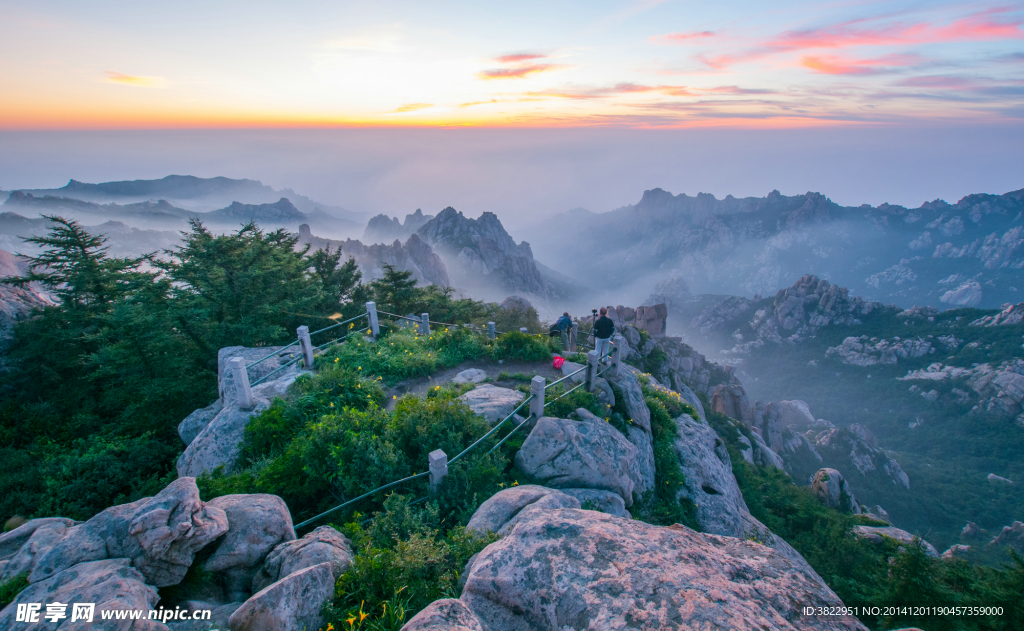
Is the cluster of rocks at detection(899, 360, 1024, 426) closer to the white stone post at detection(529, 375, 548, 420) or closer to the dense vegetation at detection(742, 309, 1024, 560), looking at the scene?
the dense vegetation at detection(742, 309, 1024, 560)

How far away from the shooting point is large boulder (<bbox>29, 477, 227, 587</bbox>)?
16.0 ft

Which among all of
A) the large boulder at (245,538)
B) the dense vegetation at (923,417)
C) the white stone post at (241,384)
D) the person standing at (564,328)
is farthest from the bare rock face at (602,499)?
the dense vegetation at (923,417)

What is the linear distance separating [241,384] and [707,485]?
1379 cm

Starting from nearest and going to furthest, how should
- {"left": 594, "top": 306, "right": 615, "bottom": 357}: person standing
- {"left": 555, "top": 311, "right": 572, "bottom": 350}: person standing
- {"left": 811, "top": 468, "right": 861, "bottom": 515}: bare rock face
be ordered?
1. {"left": 594, "top": 306, "right": 615, "bottom": 357}: person standing
2. {"left": 555, "top": 311, "right": 572, "bottom": 350}: person standing
3. {"left": 811, "top": 468, "right": 861, "bottom": 515}: bare rock face

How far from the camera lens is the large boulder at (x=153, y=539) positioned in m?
4.89

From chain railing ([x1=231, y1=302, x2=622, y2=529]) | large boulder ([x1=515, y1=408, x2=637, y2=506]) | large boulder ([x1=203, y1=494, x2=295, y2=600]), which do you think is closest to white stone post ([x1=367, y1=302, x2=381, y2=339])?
chain railing ([x1=231, y1=302, x2=622, y2=529])

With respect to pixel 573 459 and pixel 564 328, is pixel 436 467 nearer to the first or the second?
pixel 573 459

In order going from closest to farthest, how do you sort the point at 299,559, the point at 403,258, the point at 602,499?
the point at 299,559 → the point at 602,499 → the point at 403,258

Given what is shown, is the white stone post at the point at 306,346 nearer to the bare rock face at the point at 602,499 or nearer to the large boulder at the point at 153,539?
the large boulder at the point at 153,539

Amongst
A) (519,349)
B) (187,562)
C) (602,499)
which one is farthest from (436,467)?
(519,349)

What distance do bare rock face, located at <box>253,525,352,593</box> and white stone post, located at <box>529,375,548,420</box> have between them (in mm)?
5347

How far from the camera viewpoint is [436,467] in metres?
7.61

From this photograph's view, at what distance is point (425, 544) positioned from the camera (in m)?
5.43

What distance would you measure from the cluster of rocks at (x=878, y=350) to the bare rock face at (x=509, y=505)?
118 meters
